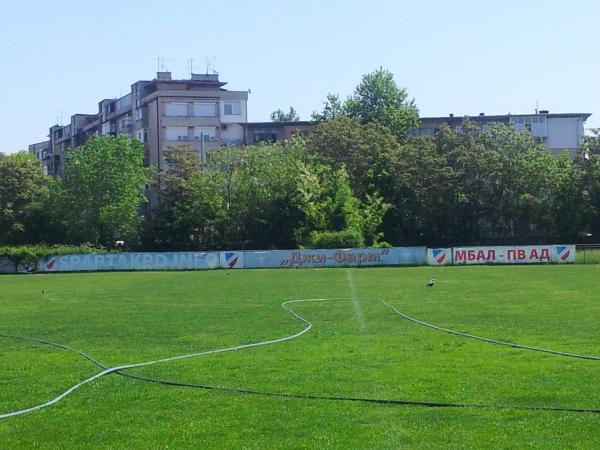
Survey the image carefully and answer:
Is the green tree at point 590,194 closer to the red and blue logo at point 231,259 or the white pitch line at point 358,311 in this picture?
the red and blue logo at point 231,259

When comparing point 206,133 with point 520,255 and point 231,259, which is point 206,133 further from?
point 520,255

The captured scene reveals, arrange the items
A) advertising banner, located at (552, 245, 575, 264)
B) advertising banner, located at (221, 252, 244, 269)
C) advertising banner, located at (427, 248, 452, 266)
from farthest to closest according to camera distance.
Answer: advertising banner, located at (221, 252, 244, 269), advertising banner, located at (427, 248, 452, 266), advertising banner, located at (552, 245, 575, 264)

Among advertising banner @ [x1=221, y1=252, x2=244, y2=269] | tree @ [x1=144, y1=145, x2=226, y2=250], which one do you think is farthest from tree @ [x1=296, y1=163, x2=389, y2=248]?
advertising banner @ [x1=221, y1=252, x2=244, y2=269]

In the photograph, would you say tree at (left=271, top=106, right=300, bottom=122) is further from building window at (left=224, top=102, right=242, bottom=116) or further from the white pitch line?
the white pitch line

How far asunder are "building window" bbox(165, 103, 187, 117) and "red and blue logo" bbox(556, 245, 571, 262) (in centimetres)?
5073

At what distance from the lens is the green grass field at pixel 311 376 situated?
9.12 meters

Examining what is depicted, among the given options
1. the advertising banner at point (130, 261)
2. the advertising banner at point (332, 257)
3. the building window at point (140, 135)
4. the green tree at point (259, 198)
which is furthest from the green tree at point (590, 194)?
the building window at point (140, 135)

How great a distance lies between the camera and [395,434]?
895 cm

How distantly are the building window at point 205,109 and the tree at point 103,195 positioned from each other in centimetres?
1561

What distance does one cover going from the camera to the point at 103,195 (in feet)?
262

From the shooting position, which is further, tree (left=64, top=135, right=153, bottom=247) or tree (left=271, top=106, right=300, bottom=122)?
tree (left=271, top=106, right=300, bottom=122)

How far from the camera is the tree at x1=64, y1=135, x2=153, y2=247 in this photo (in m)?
78.8

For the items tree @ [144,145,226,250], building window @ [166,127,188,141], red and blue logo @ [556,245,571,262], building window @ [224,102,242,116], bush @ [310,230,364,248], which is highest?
building window @ [224,102,242,116]

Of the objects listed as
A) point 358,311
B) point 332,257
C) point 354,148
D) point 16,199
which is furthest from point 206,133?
point 358,311
